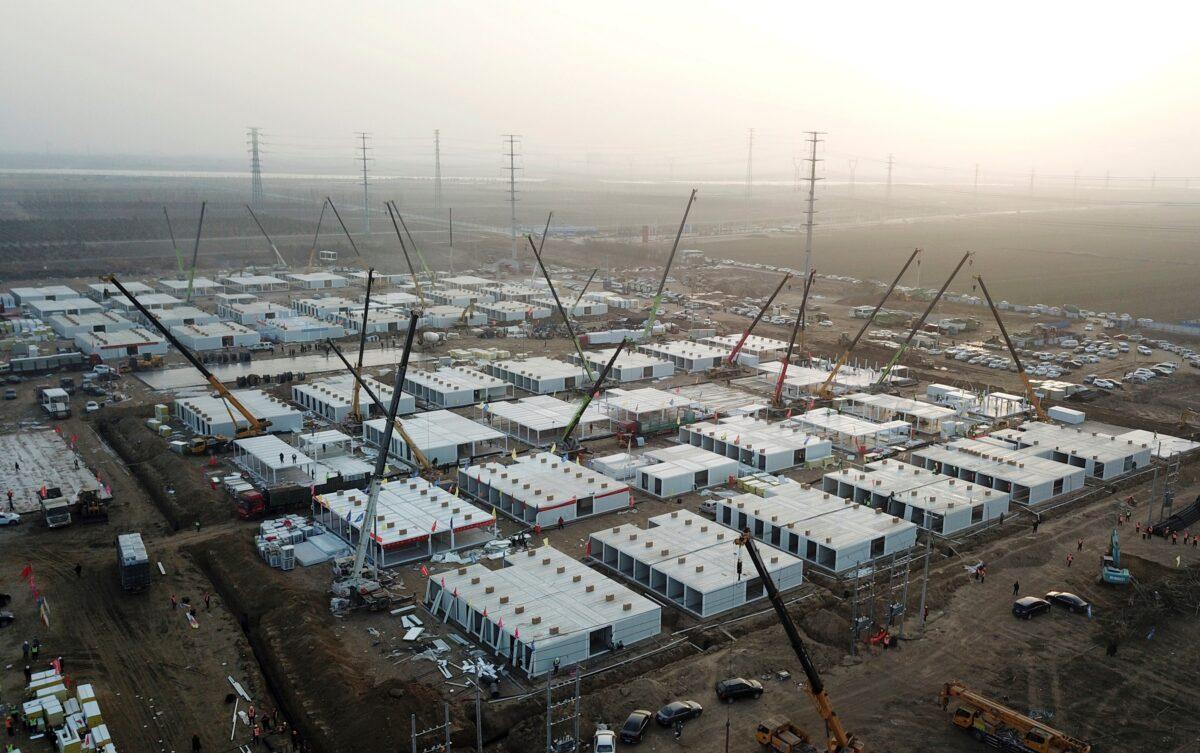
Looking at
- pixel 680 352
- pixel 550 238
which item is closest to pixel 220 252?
pixel 550 238

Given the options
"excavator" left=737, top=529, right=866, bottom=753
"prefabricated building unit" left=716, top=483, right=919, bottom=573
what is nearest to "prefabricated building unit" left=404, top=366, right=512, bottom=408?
"prefabricated building unit" left=716, top=483, right=919, bottom=573

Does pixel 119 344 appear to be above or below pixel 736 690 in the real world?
above

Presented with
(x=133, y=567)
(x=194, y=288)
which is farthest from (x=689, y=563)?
(x=194, y=288)

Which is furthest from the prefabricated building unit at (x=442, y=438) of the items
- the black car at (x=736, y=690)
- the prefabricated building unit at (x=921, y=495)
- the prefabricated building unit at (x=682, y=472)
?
the black car at (x=736, y=690)

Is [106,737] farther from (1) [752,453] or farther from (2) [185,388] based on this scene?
(2) [185,388]

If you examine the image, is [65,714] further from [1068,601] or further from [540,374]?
[540,374]

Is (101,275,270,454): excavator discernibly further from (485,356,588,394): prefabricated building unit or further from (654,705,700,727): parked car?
(654,705,700,727): parked car

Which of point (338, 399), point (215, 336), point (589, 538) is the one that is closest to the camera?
point (589, 538)
